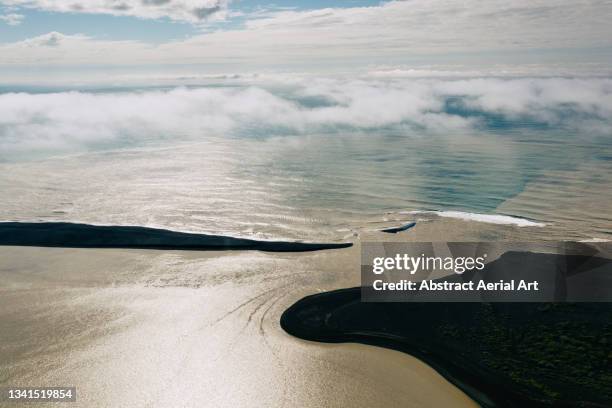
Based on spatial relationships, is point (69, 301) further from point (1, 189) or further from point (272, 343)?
point (1, 189)

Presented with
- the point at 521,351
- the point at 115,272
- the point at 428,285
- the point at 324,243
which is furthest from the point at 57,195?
the point at 521,351

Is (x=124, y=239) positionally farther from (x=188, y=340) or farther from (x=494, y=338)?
(x=494, y=338)

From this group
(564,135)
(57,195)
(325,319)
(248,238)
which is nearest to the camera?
(325,319)

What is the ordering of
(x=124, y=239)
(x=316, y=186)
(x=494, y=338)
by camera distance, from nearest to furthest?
(x=494, y=338), (x=124, y=239), (x=316, y=186)

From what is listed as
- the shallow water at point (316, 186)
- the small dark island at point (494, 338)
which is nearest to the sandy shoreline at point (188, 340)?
the small dark island at point (494, 338)

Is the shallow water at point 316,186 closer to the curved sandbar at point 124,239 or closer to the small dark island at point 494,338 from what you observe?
the curved sandbar at point 124,239

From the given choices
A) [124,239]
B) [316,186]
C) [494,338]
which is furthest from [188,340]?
[316,186]

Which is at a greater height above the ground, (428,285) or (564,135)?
(564,135)
